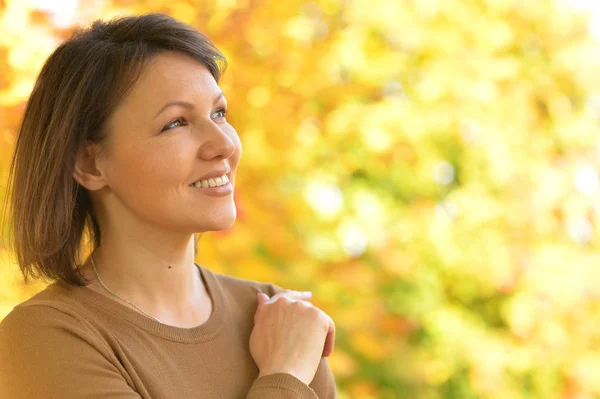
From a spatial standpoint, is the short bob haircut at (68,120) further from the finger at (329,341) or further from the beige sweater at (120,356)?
the finger at (329,341)

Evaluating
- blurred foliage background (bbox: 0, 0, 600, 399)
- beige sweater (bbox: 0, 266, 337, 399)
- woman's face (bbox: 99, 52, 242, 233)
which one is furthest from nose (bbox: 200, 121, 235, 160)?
blurred foliage background (bbox: 0, 0, 600, 399)

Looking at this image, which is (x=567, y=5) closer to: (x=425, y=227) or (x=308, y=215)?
(x=425, y=227)

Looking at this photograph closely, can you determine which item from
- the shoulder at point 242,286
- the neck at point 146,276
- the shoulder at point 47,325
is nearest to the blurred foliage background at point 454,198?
the shoulder at point 242,286

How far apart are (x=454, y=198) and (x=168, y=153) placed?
8.65 feet

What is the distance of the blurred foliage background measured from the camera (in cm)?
329

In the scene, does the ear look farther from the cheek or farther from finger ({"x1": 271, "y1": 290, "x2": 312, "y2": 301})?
finger ({"x1": 271, "y1": 290, "x2": 312, "y2": 301})

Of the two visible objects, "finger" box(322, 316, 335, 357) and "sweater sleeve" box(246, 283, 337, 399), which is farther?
"finger" box(322, 316, 335, 357)

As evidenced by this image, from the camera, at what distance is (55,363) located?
132cm

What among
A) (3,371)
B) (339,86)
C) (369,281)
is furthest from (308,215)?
(3,371)

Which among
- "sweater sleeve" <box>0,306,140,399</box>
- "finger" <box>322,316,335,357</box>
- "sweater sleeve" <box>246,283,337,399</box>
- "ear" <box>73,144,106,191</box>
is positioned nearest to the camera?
"sweater sleeve" <box>0,306,140,399</box>

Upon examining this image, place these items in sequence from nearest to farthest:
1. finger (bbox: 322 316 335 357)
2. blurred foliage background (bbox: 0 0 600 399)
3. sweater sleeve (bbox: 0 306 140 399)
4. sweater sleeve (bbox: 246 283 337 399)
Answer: sweater sleeve (bbox: 0 306 140 399) → sweater sleeve (bbox: 246 283 337 399) → finger (bbox: 322 316 335 357) → blurred foliage background (bbox: 0 0 600 399)

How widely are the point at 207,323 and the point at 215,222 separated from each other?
224mm

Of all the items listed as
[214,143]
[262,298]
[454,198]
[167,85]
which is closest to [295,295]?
[262,298]

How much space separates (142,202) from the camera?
1503 millimetres
